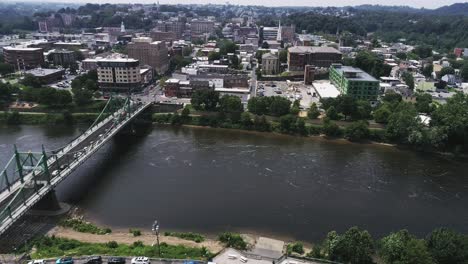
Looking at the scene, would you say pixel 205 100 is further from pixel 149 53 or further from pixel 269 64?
pixel 269 64

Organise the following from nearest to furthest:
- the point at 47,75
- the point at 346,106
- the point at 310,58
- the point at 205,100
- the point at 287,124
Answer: the point at 287,124 < the point at 346,106 < the point at 205,100 < the point at 47,75 < the point at 310,58

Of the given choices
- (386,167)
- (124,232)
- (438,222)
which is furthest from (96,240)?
(386,167)

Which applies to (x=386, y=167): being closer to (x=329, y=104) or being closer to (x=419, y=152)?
(x=419, y=152)

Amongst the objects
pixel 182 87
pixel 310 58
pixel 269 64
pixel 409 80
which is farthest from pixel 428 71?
pixel 182 87

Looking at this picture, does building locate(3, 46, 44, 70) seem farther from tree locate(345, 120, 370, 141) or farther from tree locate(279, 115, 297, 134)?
tree locate(345, 120, 370, 141)

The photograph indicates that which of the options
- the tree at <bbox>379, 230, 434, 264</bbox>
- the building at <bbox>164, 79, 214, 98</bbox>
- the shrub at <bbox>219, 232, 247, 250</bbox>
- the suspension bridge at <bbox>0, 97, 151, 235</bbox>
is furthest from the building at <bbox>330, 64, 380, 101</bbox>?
the shrub at <bbox>219, 232, 247, 250</bbox>

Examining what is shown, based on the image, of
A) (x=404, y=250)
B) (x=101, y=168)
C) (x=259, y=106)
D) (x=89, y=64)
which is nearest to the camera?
(x=404, y=250)

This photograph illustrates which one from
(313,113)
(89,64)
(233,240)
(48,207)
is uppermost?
(89,64)
